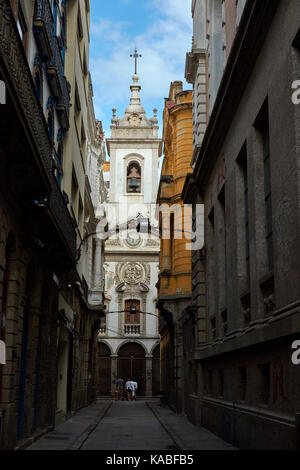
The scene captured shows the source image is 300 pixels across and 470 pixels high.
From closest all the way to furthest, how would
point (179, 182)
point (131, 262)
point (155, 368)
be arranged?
1. point (179, 182)
2. point (155, 368)
3. point (131, 262)

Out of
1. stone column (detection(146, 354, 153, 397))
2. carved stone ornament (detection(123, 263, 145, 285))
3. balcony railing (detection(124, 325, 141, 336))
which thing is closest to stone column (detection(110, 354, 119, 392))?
balcony railing (detection(124, 325, 141, 336))

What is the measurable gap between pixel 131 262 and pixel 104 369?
9.59m

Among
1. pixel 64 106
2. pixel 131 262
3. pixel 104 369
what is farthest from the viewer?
pixel 131 262

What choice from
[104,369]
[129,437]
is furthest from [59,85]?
[104,369]

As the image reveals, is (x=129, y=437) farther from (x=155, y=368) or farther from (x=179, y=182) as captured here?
(x=155, y=368)

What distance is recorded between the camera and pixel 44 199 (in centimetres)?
→ 1258

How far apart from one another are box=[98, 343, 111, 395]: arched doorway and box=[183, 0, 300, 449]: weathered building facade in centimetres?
3551

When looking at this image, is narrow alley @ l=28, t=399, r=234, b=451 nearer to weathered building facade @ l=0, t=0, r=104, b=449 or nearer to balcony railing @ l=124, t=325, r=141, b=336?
weathered building facade @ l=0, t=0, r=104, b=449

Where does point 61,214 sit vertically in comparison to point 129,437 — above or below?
above

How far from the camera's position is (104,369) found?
5388 cm

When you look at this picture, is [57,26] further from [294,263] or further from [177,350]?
[177,350]

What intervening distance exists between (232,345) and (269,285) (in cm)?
270

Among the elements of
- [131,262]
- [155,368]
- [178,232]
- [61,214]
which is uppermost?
[131,262]

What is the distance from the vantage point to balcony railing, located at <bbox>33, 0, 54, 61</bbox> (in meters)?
14.2
